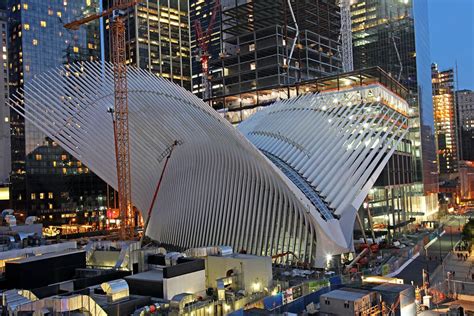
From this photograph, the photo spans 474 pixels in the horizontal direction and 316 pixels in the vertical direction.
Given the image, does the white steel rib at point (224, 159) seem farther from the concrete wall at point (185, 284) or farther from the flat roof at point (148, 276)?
the concrete wall at point (185, 284)

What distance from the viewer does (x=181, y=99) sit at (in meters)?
44.3

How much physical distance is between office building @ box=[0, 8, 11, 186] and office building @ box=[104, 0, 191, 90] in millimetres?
47492

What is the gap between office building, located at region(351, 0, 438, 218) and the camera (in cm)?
9125

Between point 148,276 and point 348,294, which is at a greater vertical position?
point 348,294

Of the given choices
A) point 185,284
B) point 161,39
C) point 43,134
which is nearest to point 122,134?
point 185,284

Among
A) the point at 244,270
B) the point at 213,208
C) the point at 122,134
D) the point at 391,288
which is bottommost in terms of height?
the point at 244,270

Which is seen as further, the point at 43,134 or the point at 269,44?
the point at 43,134

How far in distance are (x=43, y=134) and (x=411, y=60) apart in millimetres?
85970

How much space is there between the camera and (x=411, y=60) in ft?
344

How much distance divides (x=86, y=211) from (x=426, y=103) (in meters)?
82.6

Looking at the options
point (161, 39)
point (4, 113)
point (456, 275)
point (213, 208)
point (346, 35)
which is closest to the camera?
point (456, 275)

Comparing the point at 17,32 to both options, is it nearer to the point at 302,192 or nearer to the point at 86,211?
the point at 86,211

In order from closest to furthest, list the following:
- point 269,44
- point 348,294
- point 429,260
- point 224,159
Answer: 1. point 348,294
2. point 429,260
3. point 224,159
4. point 269,44

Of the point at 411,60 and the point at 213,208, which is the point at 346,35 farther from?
the point at 213,208
